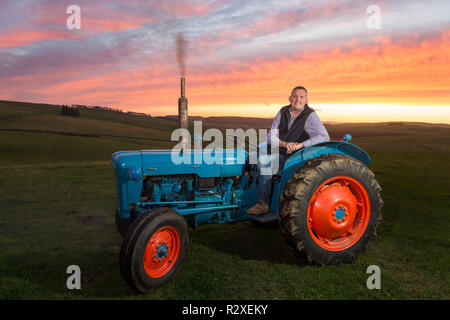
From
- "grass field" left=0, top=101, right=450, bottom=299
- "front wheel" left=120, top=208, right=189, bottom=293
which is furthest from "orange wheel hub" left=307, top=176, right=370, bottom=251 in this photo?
"front wheel" left=120, top=208, right=189, bottom=293

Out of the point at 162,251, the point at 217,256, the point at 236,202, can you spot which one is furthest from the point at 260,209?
the point at 162,251

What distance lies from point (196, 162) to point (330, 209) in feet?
5.13

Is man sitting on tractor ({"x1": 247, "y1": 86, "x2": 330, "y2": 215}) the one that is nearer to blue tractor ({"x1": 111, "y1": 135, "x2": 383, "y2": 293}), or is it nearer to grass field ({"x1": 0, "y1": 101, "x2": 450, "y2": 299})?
→ blue tractor ({"x1": 111, "y1": 135, "x2": 383, "y2": 293})

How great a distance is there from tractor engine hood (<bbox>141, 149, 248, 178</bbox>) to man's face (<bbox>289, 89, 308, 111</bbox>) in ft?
2.78

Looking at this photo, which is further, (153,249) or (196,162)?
(196,162)

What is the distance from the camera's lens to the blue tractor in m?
3.10

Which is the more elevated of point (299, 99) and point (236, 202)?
point (299, 99)

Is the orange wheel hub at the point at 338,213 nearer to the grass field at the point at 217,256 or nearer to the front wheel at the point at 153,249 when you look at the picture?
the grass field at the point at 217,256

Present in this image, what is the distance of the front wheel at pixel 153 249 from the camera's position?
290 cm

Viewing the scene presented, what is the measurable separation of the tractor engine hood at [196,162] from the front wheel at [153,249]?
0.64 meters

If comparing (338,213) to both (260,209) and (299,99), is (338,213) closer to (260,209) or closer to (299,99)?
(260,209)

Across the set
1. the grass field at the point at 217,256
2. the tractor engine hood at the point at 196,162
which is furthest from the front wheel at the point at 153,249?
the tractor engine hood at the point at 196,162

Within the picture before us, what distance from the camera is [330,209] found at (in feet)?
11.4

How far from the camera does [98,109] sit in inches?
2571
